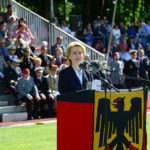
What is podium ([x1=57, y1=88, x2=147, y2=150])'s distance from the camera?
18.5 ft

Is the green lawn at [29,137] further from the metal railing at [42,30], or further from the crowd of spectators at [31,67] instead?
the metal railing at [42,30]

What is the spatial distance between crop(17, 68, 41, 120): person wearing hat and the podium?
8.58 metres

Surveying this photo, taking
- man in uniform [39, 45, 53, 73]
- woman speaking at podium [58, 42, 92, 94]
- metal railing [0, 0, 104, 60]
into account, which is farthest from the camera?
metal railing [0, 0, 104, 60]

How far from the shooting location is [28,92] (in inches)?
575

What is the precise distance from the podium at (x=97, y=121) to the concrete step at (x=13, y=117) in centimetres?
815

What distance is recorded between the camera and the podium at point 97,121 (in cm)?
564

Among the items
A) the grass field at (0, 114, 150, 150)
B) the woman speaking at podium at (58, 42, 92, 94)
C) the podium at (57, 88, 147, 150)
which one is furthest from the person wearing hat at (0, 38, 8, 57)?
the podium at (57, 88, 147, 150)

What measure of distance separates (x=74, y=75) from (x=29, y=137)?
4289 mm

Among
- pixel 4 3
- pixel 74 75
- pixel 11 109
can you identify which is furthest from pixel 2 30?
pixel 74 75

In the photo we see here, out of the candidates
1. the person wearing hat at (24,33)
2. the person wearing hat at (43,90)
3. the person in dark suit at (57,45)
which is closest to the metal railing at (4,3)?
the person wearing hat at (24,33)

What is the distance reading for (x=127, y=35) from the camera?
26000mm

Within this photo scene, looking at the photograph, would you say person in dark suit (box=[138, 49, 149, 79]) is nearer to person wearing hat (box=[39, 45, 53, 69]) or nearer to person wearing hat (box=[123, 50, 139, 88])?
person wearing hat (box=[123, 50, 139, 88])

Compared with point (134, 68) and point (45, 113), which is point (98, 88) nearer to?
point (45, 113)

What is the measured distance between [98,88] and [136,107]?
601mm
